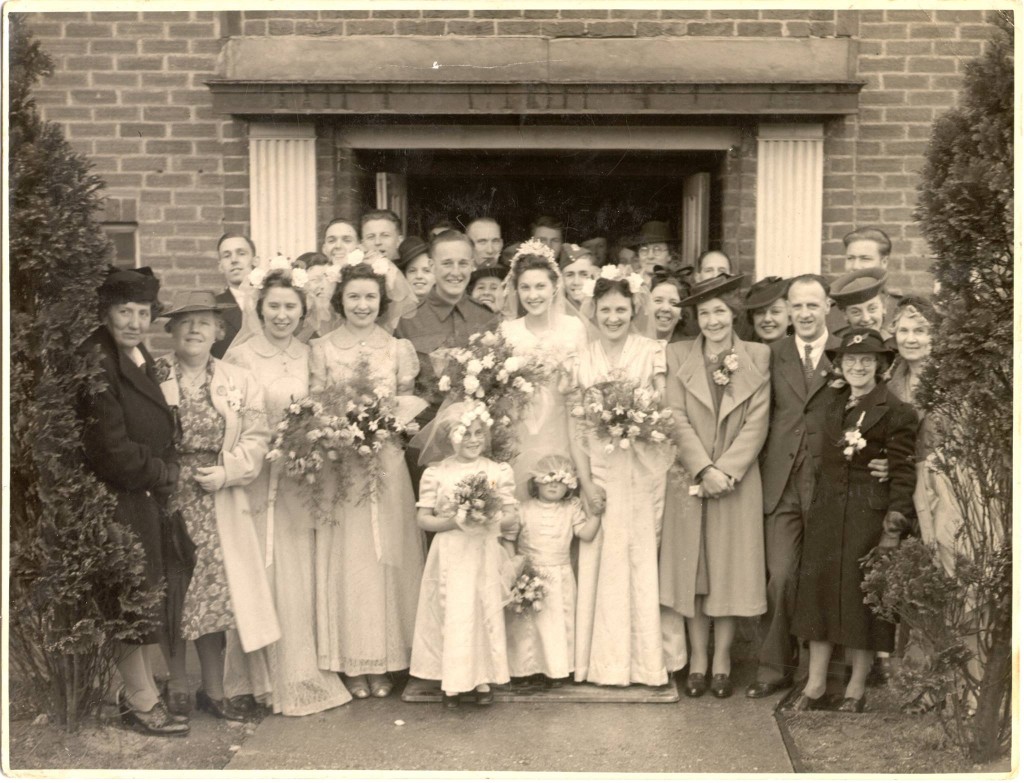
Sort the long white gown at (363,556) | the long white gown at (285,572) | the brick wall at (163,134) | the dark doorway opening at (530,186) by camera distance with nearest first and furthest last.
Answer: the long white gown at (285,572), the long white gown at (363,556), the brick wall at (163,134), the dark doorway opening at (530,186)

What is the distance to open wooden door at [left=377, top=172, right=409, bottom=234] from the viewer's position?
6363 millimetres

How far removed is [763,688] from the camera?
5785mm

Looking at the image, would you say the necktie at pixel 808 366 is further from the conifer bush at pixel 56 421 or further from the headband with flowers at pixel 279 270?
the conifer bush at pixel 56 421

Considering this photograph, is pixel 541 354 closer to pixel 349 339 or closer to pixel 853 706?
pixel 349 339

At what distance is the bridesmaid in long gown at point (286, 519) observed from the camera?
18.4 feet

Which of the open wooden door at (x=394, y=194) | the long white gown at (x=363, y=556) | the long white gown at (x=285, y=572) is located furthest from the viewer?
the open wooden door at (x=394, y=194)

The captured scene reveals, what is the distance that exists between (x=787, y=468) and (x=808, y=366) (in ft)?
1.66

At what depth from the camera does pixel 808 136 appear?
639 centimetres

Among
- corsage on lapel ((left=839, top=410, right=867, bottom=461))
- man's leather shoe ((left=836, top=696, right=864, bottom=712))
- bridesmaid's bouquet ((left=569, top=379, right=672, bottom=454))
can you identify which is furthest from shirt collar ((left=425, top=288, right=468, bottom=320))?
man's leather shoe ((left=836, top=696, right=864, bottom=712))

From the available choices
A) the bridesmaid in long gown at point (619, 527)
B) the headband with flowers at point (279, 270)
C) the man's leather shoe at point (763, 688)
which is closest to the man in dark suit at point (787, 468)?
the man's leather shoe at point (763, 688)

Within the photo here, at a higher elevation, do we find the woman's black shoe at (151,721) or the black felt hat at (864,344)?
the black felt hat at (864,344)

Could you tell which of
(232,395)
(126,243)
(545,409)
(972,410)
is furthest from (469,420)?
(972,410)

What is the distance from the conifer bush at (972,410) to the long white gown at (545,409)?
63.5 inches

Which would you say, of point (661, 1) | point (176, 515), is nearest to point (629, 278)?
point (661, 1)
